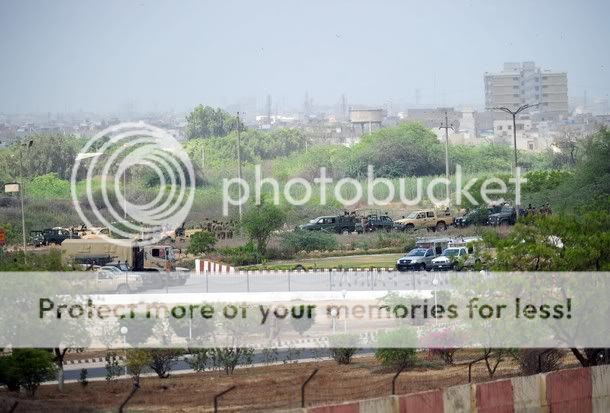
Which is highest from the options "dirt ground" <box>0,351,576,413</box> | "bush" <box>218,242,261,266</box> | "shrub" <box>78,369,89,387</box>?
"bush" <box>218,242,261,266</box>

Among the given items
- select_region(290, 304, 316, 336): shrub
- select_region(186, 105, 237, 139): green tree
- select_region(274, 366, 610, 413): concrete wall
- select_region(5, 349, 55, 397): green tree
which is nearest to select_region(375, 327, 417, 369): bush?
select_region(290, 304, 316, 336): shrub

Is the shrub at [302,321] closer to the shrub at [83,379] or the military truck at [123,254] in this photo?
the shrub at [83,379]

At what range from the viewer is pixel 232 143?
136m

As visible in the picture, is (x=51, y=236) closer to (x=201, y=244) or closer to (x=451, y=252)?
(x=201, y=244)

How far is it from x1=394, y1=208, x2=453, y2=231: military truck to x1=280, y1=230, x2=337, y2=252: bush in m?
9.61

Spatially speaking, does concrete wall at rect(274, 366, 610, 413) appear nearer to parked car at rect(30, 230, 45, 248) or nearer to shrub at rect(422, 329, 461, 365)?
shrub at rect(422, 329, 461, 365)

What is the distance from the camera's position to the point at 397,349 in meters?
29.3

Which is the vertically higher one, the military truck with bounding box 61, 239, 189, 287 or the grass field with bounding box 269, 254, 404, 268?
the military truck with bounding box 61, 239, 189, 287

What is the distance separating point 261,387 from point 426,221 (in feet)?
140

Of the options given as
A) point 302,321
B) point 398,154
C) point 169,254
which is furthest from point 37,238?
point 398,154

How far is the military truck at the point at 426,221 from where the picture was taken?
68312 millimetres

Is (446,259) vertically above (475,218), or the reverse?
(475,218)

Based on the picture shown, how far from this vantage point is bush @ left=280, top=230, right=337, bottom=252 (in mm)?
57912

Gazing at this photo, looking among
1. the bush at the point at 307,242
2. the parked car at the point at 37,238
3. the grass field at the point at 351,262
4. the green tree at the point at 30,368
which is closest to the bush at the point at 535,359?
the green tree at the point at 30,368
